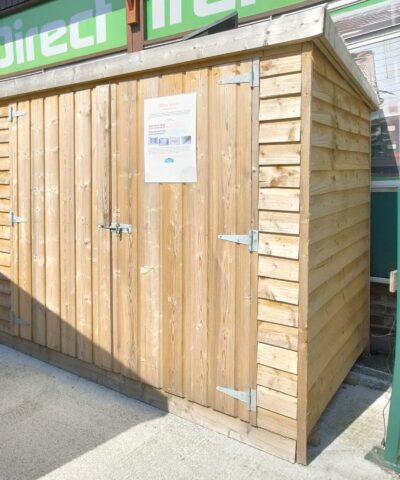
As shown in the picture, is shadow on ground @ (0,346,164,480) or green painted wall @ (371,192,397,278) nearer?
shadow on ground @ (0,346,164,480)

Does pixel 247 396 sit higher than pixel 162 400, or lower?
higher

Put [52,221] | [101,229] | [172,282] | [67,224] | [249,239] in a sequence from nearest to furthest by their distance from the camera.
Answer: [249,239], [172,282], [101,229], [67,224], [52,221]

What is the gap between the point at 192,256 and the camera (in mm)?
3096

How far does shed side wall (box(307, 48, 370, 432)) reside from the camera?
110 inches

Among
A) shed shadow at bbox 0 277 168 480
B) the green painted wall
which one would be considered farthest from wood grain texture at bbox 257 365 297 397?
the green painted wall

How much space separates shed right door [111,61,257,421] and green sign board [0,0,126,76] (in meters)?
2.80

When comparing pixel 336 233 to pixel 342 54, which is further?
pixel 336 233

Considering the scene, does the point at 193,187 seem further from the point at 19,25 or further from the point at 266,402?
the point at 19,25

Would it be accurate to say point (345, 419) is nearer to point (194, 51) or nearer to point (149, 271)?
point (149, 271)

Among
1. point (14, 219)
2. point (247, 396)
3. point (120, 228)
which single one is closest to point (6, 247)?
point (14, 219)

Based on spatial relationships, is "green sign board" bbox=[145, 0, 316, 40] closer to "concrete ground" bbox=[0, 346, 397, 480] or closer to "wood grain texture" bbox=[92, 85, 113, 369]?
"wood grain texture" bbox=[92, 85, 113, 369]

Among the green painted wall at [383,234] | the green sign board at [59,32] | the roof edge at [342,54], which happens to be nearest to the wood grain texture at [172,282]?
the roof edge at [342,54]

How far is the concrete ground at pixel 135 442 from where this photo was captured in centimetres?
264

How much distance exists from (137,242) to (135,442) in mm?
1304
